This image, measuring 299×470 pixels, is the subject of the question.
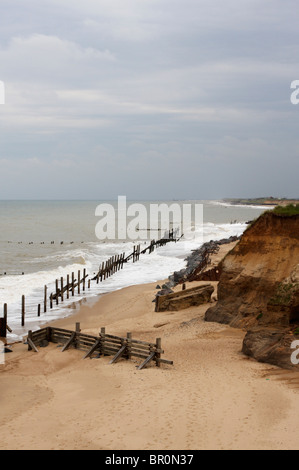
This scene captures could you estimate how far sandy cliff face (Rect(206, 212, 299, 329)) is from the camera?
1636 cm

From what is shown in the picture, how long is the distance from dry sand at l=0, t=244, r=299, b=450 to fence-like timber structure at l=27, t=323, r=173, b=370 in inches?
11.8

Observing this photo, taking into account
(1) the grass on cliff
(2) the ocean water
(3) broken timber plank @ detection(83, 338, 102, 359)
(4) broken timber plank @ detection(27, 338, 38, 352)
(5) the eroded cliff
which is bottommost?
(2) the ocean water

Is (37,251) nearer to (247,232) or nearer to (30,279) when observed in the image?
(30,279)

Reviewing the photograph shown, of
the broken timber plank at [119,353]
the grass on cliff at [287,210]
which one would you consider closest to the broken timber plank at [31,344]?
the broken timber plank at [119,353]

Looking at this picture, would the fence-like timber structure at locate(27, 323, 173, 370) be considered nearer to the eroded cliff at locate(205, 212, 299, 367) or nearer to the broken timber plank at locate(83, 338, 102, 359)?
the broken timber plank at locate(83, 338, 102, 359)

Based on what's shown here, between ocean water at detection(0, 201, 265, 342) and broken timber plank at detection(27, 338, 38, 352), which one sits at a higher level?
broken timber plank at detection(27, 338, 38, 352)

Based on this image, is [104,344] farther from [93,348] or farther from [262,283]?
[262,283]

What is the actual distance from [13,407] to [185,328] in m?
8.48

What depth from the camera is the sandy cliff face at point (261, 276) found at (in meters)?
16.4

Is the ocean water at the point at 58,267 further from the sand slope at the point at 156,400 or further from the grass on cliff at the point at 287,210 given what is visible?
the grass on cliff at the point at 287,210

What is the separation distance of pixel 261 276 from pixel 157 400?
7883mm

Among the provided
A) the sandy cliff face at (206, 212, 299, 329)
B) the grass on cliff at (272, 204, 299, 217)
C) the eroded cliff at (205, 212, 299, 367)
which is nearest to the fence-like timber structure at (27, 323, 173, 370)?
the eroded cliff at (205, 212, 299, 367)
